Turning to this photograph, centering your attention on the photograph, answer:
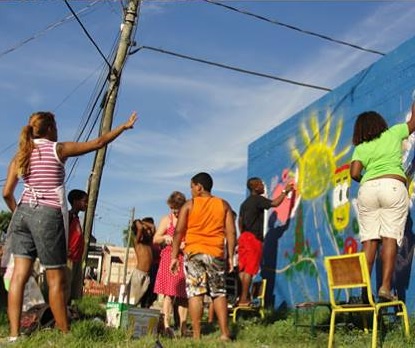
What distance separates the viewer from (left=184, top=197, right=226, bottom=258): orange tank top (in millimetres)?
5035

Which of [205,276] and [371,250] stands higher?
[371,250]

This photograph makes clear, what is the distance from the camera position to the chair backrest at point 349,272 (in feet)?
13.6

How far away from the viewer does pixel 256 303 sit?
8188mm

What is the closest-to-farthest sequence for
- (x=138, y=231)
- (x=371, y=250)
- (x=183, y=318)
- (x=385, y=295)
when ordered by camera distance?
(x=385, y=295) → (x=371, y=250) → (x=183, y=318) → (x=138, y=231)

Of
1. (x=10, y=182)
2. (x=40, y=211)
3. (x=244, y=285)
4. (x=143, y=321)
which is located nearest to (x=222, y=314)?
(x=143, y=321)

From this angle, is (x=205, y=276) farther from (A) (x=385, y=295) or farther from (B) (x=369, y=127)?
(B) (x=369, y=127)

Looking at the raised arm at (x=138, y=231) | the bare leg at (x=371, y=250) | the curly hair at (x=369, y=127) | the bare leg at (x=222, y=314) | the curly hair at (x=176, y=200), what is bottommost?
the bare leg at (x=222, y=314)

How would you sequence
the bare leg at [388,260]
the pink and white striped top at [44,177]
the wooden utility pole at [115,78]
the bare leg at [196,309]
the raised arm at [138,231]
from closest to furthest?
the pink and white striped top at [44,177] → the bare leg at [388,260] → the bare leg at [196,309] → the raised arm at [138,231] → the wooden utility pole at [115,78]

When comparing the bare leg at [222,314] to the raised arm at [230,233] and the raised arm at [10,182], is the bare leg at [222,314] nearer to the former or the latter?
the raised arm at [230,233]

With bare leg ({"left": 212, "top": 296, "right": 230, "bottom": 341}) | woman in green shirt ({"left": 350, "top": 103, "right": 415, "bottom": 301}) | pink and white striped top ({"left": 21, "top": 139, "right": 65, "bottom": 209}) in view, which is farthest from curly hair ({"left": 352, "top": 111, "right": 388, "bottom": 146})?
pink and white striped top ({"left": 21, "top": 139, "right": 65, "bottom": 209})

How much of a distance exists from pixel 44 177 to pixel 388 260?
283cm

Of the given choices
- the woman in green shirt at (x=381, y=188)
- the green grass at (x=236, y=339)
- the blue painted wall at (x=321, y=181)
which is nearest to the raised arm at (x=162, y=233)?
the green grass at (x=236, y=339)

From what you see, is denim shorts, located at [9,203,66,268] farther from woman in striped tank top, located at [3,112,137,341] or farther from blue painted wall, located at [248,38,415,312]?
blue painted wall, located at [248,38,415,312]

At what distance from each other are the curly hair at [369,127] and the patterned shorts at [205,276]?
169 cm
